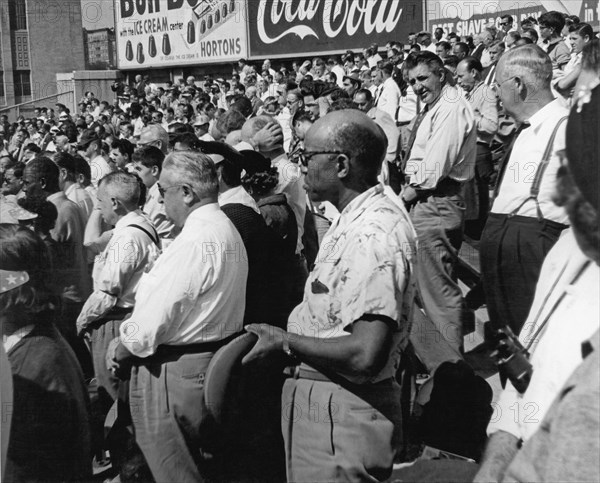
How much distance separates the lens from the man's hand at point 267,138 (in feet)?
17.6

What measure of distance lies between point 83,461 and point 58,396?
1.25 ft

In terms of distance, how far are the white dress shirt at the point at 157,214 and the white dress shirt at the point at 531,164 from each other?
2716 millimetres

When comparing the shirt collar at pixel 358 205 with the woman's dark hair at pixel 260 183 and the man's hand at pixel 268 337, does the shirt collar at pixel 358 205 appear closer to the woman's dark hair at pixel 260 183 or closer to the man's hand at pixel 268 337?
the man's hand at pixel 268 337

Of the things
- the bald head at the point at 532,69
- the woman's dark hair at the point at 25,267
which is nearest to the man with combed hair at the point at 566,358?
the bald head at the point at 532,69

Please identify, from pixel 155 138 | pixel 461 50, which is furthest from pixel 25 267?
pixel 461 50

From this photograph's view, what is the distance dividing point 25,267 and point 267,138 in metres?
2.33

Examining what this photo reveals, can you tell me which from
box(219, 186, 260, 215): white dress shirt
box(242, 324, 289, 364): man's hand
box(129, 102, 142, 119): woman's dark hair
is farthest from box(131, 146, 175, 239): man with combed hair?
box(129, 102, 142, 119): woman's dark hair

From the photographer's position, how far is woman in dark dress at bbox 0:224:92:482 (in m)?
3.15

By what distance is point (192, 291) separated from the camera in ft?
10.7

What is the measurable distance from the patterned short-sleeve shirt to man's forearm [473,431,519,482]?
66cm

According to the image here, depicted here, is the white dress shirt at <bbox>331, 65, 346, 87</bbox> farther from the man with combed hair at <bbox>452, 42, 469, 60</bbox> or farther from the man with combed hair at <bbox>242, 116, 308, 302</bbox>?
the man with combed hair at <bbox>242, 116, 308, 302</bbox>

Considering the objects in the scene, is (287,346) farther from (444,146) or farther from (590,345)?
(444,146)

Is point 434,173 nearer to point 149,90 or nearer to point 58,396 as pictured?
point 58,396

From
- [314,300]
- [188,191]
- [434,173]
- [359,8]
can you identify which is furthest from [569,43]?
[359,8]
